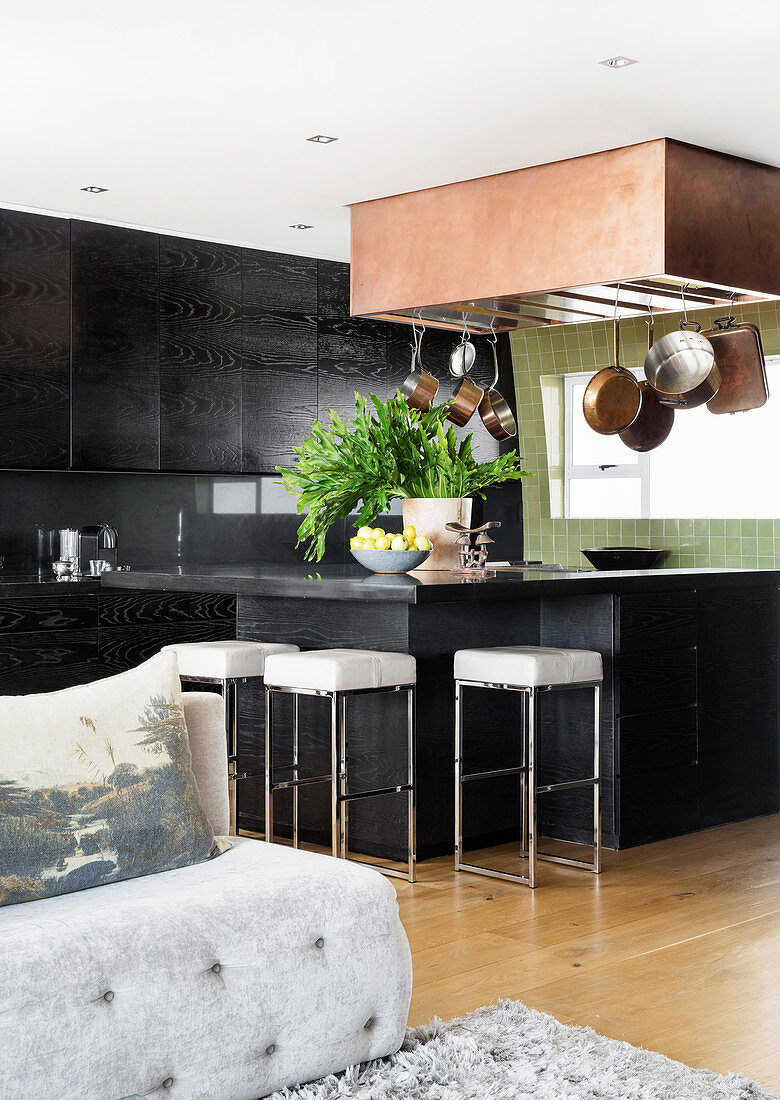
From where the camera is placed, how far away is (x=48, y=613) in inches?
210

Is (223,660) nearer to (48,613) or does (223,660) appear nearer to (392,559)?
(392,559)

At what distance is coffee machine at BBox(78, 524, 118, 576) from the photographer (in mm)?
5957

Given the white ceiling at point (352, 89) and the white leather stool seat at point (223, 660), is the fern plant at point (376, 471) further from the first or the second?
the white ceiling at point (352, 89)

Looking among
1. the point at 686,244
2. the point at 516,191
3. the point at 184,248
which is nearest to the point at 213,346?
the point at 184,248

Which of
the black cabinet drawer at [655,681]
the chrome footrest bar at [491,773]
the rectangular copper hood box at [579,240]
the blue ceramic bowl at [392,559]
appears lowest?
the chrome footrest bar at [491,773]

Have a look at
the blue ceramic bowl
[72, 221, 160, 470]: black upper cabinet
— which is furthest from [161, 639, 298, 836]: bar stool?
[72, 221, 160, 470]: black upper cabinet

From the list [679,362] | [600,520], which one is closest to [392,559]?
[679,362]

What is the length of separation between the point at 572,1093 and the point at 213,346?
445 centimetres

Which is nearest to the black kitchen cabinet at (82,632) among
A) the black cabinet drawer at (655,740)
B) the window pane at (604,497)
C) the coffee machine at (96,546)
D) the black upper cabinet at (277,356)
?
the coffee machine at (96,546)

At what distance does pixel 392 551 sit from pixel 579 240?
4.24 ft

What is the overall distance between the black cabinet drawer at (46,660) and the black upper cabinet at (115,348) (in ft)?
2.64

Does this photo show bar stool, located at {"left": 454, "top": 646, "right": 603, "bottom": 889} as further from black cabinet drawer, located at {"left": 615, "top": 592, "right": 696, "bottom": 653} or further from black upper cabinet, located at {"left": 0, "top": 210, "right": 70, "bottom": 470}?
black upper cabinet, located at {"left": 0, "top": 210, "right": 70, "bottom": 470}

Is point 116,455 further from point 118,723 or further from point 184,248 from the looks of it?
point 118,723

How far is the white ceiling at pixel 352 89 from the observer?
128 inches
